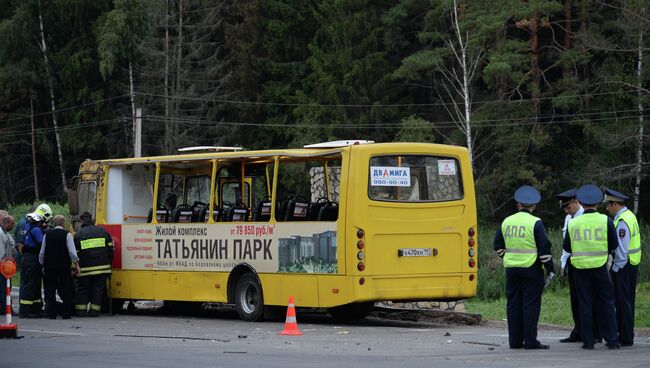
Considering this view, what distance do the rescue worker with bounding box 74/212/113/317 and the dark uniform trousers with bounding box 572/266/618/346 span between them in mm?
10067

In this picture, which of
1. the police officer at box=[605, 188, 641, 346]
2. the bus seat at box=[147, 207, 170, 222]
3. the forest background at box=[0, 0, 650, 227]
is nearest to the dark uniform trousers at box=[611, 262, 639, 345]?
the police officer at box=[605, 188, 641, 346]

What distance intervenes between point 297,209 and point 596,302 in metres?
6.26

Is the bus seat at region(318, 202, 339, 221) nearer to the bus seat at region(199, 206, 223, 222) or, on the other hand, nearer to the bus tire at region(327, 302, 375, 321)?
the bus tire at region(327, 302, 375, 321)

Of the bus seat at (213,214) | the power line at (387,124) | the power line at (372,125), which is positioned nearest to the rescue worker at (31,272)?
the bus seat at (213,214)

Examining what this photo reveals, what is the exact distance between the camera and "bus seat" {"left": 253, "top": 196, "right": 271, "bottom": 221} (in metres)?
20.6

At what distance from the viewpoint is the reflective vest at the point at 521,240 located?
49.4 ft

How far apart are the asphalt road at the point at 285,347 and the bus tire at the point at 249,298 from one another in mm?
229

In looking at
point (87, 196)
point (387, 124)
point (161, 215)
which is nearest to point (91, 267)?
point (161, 215)

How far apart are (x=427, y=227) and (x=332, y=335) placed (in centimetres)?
273

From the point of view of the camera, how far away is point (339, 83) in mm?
64688

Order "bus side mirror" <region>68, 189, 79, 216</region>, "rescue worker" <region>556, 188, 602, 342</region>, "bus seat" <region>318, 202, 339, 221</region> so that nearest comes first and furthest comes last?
"rescue worker" <region>556, 188, 602, 342</region> → "bus seat" <region>318, 202, 339, 221</region> → "bus side mirror" <region>68, 189, 79, 216</region>

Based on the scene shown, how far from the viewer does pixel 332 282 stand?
19.0 m

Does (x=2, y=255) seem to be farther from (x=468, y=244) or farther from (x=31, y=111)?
(x=31, y=111)

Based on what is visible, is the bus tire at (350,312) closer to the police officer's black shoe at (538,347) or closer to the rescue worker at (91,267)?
the rescue worker at (91,267)
